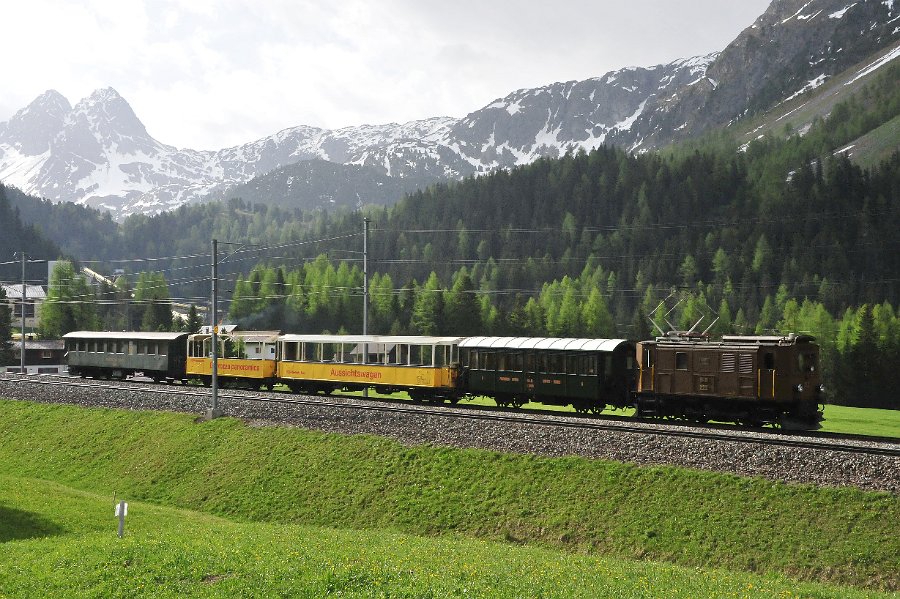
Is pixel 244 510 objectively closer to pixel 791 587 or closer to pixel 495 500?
pixel 495 500

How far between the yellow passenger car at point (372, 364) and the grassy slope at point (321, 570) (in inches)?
757

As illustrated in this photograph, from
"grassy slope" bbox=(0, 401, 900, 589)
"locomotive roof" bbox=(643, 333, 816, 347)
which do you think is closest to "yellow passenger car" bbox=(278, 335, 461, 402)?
"grassy slope" bbox=(0, 401, 900, 589)

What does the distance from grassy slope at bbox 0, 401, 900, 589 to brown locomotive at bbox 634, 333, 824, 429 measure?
28.1 feet

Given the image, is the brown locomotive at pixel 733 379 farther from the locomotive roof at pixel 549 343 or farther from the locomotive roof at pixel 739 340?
the locomotive roof at pixel 549 343

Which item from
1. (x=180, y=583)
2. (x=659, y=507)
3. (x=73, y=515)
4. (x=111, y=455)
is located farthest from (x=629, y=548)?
(x=111, y=455)

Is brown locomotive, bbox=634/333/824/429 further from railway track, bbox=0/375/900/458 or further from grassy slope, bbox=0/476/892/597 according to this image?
grassy slope, bbox=0/476/892/597

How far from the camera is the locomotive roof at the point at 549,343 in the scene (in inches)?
1464

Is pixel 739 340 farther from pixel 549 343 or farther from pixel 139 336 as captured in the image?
pixel 139 336

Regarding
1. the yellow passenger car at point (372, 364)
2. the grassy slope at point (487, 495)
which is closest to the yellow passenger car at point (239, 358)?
the yellow passenger car at point (372, 364)

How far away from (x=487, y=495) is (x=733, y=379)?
11.9 meters

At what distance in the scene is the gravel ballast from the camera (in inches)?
925

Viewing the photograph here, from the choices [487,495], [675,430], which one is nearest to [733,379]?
[675,430]

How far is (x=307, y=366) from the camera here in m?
48.2

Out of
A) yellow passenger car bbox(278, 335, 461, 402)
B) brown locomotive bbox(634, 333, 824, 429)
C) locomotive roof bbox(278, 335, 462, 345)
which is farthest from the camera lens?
locomotive roof bbox(278, 335, 462, 345)
